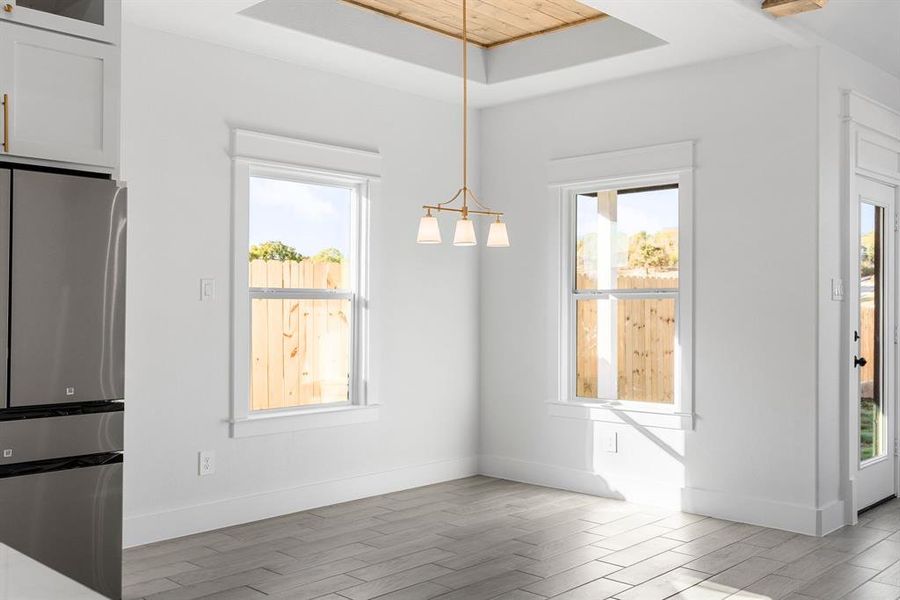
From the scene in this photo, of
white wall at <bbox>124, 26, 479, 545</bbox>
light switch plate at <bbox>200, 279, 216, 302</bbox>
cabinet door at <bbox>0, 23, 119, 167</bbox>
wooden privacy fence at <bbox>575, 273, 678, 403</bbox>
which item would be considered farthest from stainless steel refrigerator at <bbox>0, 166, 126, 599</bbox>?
wooden privacy fence at <bbox>575, 273, 678, 403</bbox>

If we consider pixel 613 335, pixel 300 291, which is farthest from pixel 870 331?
pixel 300 291

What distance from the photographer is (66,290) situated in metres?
3.23

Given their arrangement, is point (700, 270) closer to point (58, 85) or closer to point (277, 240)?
point (277, 240)

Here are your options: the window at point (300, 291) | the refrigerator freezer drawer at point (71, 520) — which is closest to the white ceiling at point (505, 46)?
the window at point (300, 291)

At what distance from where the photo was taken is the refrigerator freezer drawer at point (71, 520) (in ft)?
10.0

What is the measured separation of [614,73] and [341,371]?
2531 mm

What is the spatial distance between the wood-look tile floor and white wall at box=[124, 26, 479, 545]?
10.7 inches

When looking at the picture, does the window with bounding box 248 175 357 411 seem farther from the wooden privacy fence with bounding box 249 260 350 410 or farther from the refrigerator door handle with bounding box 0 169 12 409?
the refrigerator door handle with bounding box 0 169 12 409

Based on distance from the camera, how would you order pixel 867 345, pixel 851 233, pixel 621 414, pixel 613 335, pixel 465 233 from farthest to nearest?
pixel 613 335 → pixel 621 414 → pixel 867 345 → pixel 851 233 → pixel 465 233

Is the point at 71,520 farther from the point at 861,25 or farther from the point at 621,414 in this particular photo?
the point at 861,25

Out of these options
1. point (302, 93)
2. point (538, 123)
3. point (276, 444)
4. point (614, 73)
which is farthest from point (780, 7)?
point (276, 444)

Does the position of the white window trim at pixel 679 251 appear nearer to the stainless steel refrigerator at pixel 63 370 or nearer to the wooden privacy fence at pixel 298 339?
the wooden privacy fence at pixel 298 339

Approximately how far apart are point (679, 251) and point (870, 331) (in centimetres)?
130

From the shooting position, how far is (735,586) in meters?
3.69
